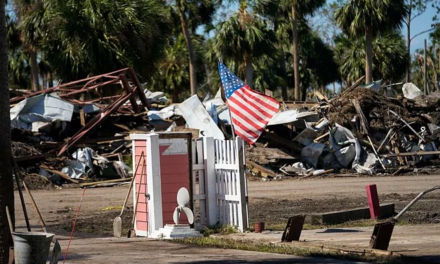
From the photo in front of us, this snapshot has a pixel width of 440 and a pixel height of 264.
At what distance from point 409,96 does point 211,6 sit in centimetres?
1817

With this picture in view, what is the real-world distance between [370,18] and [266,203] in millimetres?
27272

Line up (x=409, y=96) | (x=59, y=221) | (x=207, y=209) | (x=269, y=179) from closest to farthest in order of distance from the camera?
1. (x=207, y=209)
2. (x=59, y=221)
3. (x=269, y=179)
4. (x=409, y=96)

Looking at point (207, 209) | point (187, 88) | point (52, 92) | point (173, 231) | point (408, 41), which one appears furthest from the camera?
point (408, 41)

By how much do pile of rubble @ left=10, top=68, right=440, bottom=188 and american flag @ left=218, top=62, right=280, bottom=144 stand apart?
11406 mm

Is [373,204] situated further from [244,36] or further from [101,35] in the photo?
[244,36]

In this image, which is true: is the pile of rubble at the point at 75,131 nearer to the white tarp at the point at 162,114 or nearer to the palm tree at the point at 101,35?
the white tarp at the point at 162,114

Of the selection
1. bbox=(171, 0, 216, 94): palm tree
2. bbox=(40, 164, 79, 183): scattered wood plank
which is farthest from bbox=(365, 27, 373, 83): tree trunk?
bbox=(40, 164, 79, 183): scattered wood plank

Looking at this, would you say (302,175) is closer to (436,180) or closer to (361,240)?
(436,180)

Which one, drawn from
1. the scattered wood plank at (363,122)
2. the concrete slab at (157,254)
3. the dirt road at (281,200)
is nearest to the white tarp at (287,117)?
the scattered wood plank at (363,122)

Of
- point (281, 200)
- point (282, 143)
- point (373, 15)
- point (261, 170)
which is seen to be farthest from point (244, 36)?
point (281, 200)

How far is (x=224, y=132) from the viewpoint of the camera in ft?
94.6

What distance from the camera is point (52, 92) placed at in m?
29.2

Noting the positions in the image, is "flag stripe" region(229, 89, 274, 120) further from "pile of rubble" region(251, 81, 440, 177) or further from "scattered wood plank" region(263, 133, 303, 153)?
"scattered wood plank" region(263, 133, 303, 153)

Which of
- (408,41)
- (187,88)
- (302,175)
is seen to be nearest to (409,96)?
(302,175)
